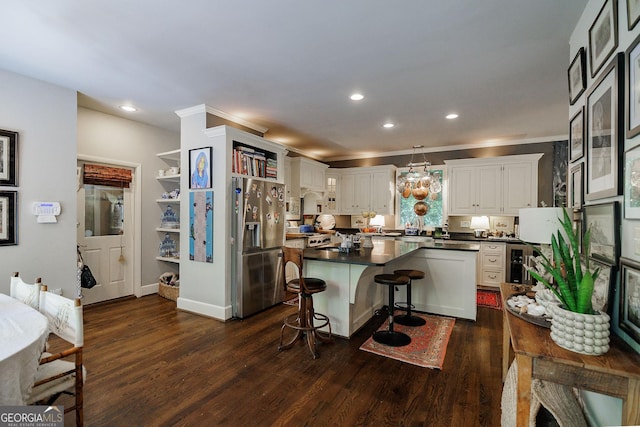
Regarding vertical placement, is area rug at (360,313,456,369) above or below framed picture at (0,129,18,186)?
below

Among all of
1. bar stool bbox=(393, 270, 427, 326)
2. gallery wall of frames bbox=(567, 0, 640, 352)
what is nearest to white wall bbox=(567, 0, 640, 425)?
gallery wall of frames bbox=(567, 0, 640, 352)

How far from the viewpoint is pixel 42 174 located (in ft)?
10.4

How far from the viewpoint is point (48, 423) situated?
1.40 metres

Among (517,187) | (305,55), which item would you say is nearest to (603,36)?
(305,55)

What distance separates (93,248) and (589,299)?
5.32 metres

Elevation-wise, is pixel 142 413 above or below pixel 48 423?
below

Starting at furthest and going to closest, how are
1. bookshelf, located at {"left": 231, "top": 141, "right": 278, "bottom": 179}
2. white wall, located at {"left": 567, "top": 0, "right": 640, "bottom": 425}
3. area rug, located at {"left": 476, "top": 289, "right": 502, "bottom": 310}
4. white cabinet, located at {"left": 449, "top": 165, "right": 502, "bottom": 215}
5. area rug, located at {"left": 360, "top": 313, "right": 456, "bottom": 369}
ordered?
1. white cabinet, located at {"left": 449, "top": 165, "right": 502, "bottom": 215}
2. area rug, located at {"left": 476, "top": 289, "right": 502, "bottom": 310}
3. bookshelf, located at {"left": 231, "top": 141, "right": 278, "bottom": 179}
4. area rug, located at {"left": 360, "top": 313, "right": 456, "bottom": 369}
5. white wall, located at {"left": 567, "top": 0, "right": 640, "bottom": 425}

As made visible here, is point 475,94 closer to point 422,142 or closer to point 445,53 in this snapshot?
point 445,53

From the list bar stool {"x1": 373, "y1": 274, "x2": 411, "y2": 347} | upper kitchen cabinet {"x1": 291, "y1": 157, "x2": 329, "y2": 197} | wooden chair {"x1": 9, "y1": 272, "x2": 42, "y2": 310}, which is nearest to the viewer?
wooden chair {"x1": 9, "y1": 272, "x2": 42, "y2": 310}

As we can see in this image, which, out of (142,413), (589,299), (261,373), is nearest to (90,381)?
(142,413)

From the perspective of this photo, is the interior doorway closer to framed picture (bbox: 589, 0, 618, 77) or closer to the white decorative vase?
the white decorative vase

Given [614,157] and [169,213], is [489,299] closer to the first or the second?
[614,157]

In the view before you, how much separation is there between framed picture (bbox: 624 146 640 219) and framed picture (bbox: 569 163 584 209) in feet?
2.11

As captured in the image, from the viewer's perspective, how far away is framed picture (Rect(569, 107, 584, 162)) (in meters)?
1.98
